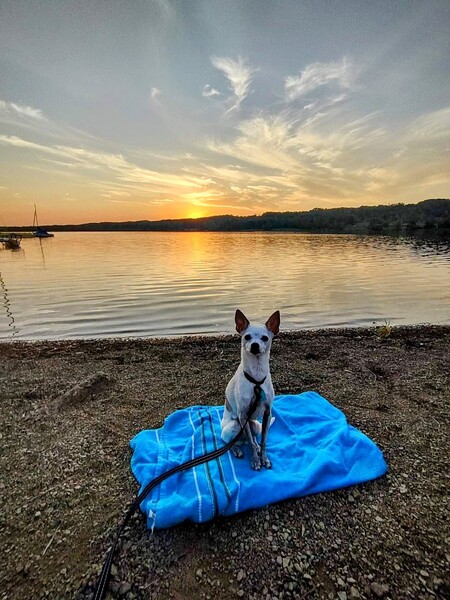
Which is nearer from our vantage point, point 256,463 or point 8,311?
point 256,463

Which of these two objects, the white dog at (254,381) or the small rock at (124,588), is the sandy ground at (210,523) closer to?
the small rock at (124,588)

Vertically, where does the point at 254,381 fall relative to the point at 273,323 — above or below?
below

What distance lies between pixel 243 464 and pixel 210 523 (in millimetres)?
885

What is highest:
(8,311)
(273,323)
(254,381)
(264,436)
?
(273,323)

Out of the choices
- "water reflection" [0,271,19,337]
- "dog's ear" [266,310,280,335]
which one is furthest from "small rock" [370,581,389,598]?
"water reflection" [0,271,19,337]

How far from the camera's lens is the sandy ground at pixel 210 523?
2.97 metres

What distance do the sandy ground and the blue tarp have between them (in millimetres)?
156

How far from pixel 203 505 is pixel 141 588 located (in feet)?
2.92

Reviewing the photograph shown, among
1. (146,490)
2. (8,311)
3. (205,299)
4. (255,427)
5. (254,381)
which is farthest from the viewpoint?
(205,299)

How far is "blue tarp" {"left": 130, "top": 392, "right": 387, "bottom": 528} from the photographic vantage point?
11.9ft

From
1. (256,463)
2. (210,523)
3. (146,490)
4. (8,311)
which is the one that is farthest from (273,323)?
(8,311)

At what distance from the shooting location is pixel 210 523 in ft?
11.7

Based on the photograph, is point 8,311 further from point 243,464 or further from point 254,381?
point 254,381

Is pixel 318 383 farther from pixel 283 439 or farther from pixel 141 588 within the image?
pixel 141 588
